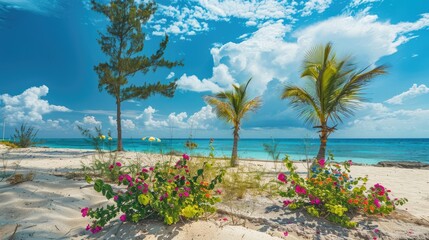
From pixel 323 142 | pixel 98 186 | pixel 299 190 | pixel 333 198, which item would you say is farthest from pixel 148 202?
pixel 323 142

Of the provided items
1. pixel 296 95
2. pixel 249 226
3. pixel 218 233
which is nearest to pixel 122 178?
pixel 218 233

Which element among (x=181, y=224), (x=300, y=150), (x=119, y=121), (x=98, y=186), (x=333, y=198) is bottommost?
(x=181, y=224)

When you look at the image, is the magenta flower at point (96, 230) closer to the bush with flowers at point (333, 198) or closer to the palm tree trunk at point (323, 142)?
the bush with flowers at point (333, 198)

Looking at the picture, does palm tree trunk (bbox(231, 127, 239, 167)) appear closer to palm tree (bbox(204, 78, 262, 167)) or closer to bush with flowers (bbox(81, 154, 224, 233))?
palm tree (bbox(204, 78, 262, 167))

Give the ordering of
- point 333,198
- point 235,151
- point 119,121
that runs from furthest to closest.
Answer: point 119,121 → point 235,151 → point 333,198

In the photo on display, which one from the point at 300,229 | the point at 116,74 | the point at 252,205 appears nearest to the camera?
the point at 300,229

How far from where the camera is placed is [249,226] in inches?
116

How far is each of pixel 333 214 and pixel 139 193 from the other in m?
2.46

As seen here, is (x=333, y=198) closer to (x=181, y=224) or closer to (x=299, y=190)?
(x=299, y=190)

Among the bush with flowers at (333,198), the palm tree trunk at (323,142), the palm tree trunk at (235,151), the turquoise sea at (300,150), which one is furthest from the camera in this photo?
the palm tree trunk at (235,151)

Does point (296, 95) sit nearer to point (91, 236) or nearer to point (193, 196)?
point (193, 196)

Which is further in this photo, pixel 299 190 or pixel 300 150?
pixel 300 150

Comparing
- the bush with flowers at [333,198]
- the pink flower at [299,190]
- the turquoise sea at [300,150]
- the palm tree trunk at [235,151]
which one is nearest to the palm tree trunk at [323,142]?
the turquoise sea at [300,150]

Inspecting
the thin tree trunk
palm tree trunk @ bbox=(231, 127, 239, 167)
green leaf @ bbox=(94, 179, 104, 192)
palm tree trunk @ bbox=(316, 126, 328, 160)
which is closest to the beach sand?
green leaf @ bbox=(94, 179, 104, 192)
